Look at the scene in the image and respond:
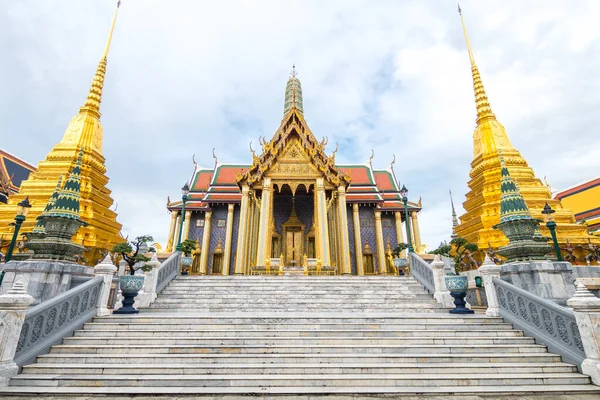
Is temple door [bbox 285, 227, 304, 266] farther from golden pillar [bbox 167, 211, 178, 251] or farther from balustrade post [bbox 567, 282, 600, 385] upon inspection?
balustrade post [bbox 567, 282, 600, 385]

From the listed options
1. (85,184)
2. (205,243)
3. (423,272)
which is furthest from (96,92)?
(423,272)

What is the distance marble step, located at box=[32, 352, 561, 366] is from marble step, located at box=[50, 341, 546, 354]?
192mm

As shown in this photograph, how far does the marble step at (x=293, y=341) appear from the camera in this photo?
5121 mm

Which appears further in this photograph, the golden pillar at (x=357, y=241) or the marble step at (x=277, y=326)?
the golden pillar at (x=357, y=241)

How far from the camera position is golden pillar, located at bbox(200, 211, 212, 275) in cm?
1956

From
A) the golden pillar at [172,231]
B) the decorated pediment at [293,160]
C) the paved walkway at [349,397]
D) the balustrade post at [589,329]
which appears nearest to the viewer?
the paved walkway at [349,397]

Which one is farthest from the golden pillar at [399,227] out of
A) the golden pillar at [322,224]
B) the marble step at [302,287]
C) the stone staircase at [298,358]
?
the stone staircase at [298,358]

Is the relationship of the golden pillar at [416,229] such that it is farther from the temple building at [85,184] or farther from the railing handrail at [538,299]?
the temple building at [85,184]

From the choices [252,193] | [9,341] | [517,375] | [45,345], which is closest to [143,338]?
[45,345]

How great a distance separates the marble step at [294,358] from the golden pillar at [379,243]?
14.6m

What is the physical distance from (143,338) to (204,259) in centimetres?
1483

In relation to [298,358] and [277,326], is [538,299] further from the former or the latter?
[277,326]

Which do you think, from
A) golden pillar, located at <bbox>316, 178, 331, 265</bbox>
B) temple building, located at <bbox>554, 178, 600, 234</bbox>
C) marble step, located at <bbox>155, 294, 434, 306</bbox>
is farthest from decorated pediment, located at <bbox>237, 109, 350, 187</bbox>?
temple building, located at <bbox>554, 178, 600, 234</bbox>

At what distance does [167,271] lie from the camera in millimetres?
9773
